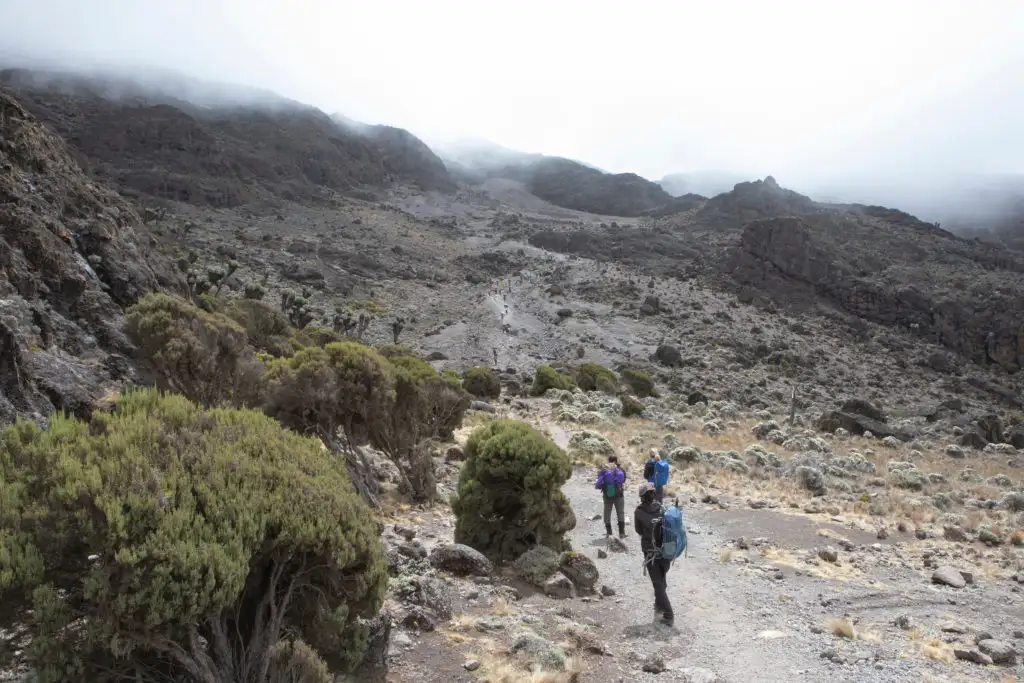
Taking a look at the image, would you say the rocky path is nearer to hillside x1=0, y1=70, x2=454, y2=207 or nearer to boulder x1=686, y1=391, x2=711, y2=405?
boulder x1=686, y1=391, x2=711, y2=405

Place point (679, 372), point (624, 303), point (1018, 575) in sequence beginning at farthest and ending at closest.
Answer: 1. point (624, 303)
2. point (679, 372)
3. point (1018, 575)

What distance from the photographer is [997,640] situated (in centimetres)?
789

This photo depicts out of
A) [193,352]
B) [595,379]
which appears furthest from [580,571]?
[595,379]

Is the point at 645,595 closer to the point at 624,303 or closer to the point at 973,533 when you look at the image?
Result: the point at 973,533

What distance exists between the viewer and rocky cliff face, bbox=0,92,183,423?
32.3ft

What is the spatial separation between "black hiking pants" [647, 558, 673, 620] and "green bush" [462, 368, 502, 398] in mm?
27319

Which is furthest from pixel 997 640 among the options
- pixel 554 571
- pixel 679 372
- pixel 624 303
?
pixel 624 303

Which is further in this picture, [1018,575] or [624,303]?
[624,303]

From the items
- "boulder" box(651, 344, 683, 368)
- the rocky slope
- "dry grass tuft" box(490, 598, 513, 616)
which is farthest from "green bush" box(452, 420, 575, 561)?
the rocky slope

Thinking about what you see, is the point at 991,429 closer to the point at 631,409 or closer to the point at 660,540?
the point at 631,409

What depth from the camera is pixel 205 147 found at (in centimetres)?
11594

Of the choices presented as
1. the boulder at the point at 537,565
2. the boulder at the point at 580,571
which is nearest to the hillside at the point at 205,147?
the boulder at the point at 537,565

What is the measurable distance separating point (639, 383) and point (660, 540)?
4095 cm

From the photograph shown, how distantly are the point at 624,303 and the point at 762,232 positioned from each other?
37.0 m
